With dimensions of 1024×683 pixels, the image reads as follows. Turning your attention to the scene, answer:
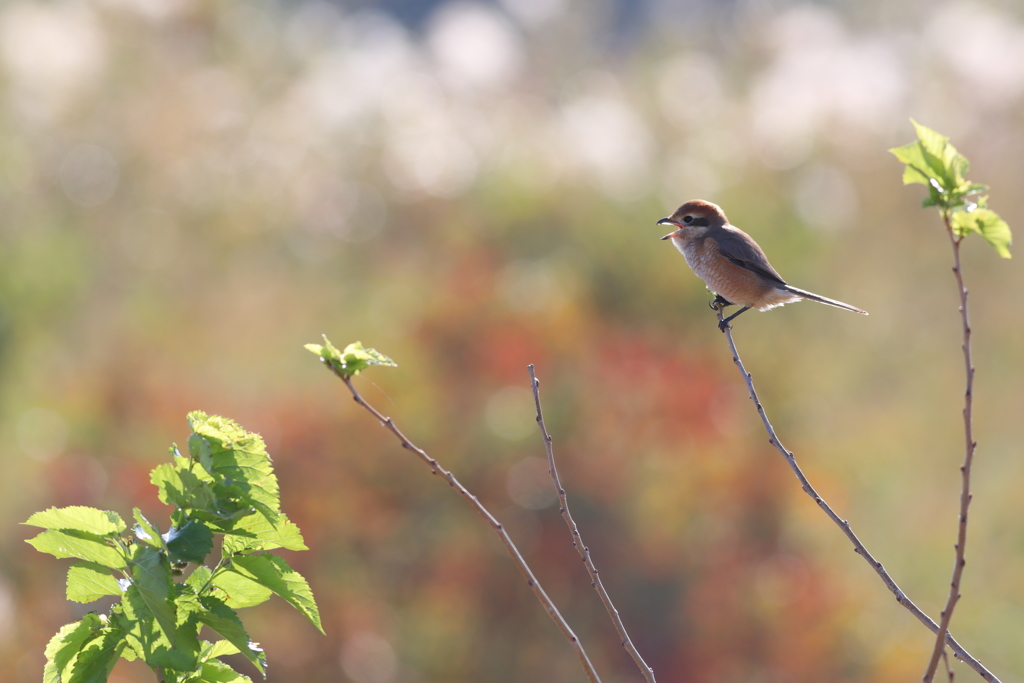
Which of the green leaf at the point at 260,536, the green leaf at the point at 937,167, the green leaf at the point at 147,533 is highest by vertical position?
the green leaf at the point at 937,167

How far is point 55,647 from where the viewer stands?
1675 mm

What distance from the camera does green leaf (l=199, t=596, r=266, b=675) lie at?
162 cm

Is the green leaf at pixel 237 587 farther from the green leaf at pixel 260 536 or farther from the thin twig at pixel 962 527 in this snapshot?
the thin twig at pixel 962 527

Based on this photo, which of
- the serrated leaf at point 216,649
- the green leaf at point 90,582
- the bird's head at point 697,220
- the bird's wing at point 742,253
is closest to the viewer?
the green leaf at point 90,582

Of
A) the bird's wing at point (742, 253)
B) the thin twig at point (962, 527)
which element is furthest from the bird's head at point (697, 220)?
the thin twig at point (962, 527)

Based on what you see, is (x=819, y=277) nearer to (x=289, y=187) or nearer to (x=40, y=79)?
(x=289, y=187)

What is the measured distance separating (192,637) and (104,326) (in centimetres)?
2105

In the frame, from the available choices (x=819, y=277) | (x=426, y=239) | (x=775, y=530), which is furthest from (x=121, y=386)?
(x=819, y=277)

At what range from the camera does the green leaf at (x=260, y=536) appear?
1735 millimetres

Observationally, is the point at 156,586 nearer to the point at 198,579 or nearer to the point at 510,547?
the point at 198,579

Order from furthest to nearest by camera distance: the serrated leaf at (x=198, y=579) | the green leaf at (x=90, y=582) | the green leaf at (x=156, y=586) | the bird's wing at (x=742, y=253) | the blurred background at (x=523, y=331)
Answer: the blurred background at (x=523, y=331), the bird's wing at (x=742, y=253), the serrated leaf at (x=198, y=579), the green leaf at (x=90, y=582), the green leaf at (x=156, y=586)

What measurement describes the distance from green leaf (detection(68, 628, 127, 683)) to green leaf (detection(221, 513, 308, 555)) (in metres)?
0.25

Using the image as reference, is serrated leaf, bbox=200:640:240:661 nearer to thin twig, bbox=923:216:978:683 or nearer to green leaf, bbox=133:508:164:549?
green leaf, bbox=133:508:164:549

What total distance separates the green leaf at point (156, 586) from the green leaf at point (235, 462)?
0.57 feet
